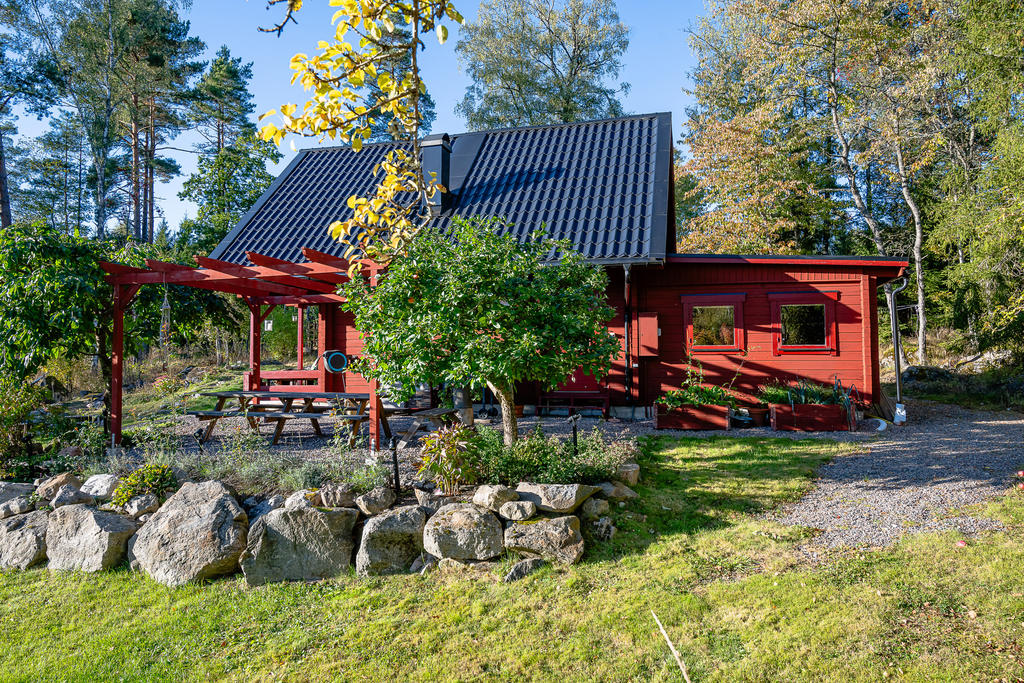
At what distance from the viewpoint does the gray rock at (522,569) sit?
4.29 metres

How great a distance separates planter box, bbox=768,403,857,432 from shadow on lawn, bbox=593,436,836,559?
33.5 inches

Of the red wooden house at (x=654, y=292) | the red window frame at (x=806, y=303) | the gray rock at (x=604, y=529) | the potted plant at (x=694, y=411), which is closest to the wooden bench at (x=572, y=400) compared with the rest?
the red wooden house at (x=654, y=292)

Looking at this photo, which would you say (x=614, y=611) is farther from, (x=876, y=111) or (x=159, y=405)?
(x=876, y=111)

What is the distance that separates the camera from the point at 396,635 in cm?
380

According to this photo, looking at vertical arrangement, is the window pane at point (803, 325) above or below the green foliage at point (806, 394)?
above

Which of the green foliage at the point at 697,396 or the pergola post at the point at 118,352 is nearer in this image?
the pergola post at the point at 118,352

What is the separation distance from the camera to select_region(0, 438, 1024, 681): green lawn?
326cm

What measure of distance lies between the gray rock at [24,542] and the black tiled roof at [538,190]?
6703mm

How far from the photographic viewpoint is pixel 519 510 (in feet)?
Result: 15.2

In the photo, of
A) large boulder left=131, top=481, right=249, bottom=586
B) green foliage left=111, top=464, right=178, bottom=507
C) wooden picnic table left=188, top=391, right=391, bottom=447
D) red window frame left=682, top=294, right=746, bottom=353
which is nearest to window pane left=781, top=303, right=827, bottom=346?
red window frame left=682, top=294, right=746, bottom=353

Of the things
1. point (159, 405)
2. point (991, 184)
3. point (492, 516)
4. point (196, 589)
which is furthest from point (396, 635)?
point (991, 184)

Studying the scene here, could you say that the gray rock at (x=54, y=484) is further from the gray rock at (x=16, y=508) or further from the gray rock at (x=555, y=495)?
the gray rock at (x=555, y=495)

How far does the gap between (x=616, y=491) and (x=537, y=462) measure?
0.70m

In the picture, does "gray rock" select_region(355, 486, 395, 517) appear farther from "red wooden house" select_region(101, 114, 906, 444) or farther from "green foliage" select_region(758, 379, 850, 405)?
"green foliage" select_region(758, 379, 850, 405)
